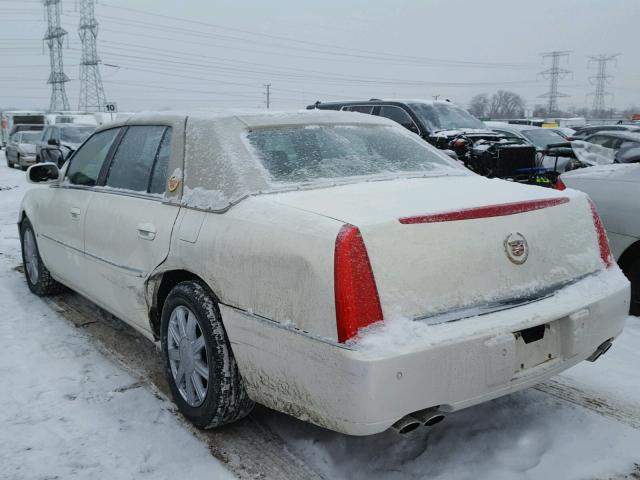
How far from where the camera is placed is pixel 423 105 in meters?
11.3

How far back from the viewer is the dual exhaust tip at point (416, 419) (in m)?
2.25

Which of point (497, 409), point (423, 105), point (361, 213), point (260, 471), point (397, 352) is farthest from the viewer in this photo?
point (423, 105)

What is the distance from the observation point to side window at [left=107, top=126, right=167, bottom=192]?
3578 millimetres

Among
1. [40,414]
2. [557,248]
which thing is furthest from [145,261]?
[557,248]

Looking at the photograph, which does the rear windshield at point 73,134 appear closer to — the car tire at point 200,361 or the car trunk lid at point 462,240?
the car tire at point 200,361

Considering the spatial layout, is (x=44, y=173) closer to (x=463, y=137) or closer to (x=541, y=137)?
(x=463, y=137)

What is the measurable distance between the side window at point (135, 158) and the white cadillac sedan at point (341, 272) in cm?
2

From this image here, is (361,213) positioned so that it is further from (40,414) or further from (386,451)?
(40,414)

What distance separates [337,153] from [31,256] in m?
3.47

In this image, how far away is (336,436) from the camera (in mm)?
2943

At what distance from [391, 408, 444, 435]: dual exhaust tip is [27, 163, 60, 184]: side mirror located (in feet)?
11.9

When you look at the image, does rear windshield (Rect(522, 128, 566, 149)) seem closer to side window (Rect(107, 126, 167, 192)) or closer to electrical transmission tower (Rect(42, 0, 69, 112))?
side window (Rect(107, 126, 167, 192))

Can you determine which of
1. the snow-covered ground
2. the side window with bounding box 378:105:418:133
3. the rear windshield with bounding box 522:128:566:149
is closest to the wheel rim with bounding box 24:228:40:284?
the snow-covered ground

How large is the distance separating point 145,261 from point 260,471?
1297mm
